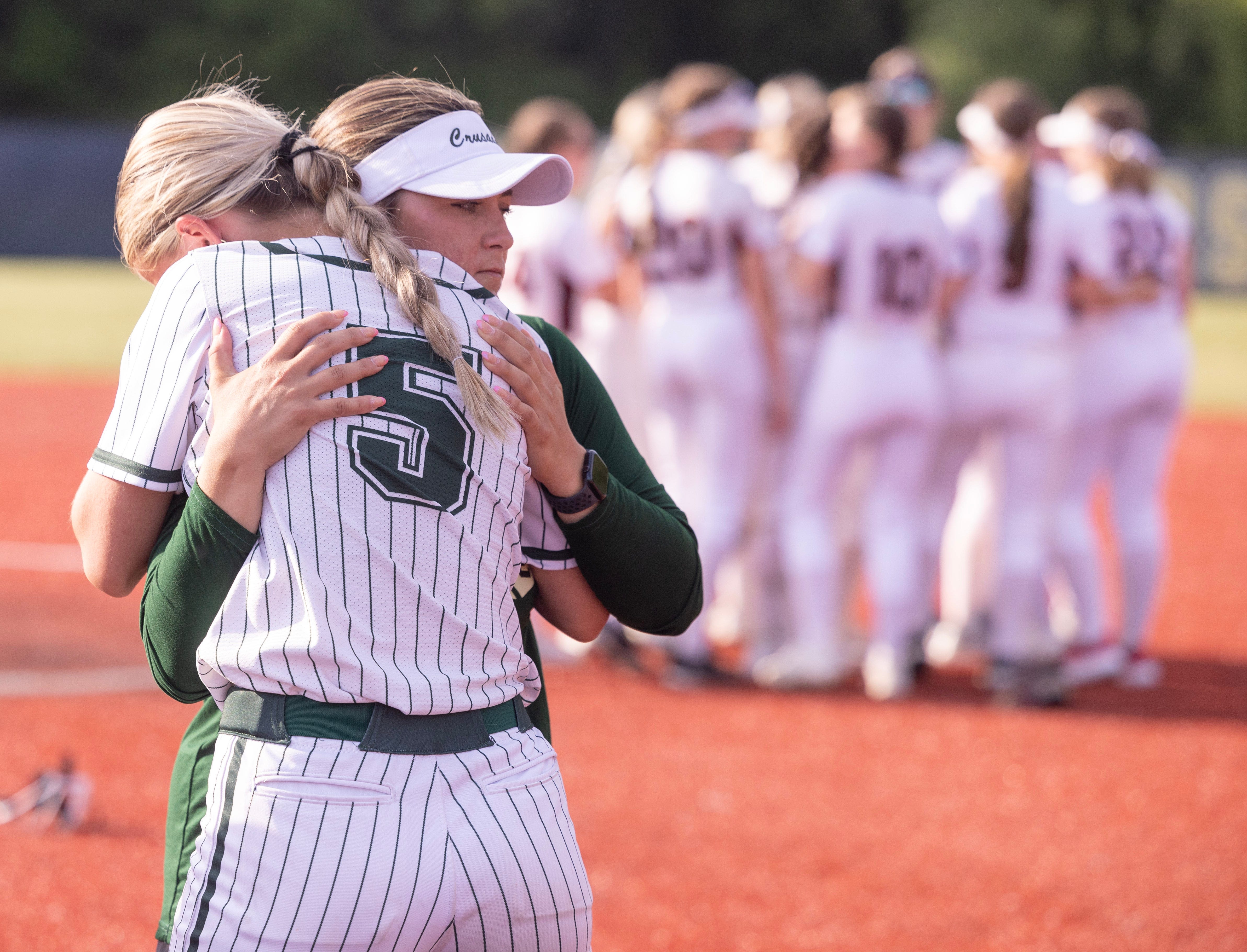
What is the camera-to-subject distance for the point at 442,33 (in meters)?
43.8

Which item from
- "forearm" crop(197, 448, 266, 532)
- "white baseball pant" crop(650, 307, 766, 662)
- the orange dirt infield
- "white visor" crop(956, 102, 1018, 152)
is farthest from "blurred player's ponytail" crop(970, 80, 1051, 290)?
"forearm" crop(197, 448, 266, 532)

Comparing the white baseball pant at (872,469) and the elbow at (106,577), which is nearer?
the elbow at (106,577)

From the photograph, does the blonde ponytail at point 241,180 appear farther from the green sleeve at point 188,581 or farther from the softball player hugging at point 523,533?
the green sleeve at point 188,581

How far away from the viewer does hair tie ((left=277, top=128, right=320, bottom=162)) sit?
5.82 feet

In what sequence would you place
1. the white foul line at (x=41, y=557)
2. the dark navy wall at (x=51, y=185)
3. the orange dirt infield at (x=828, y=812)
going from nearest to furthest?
the orange dirt infield at (x=828, y=812), the white foul line at (x=41, y=557), the dark navy wall at (x=51, y=185)

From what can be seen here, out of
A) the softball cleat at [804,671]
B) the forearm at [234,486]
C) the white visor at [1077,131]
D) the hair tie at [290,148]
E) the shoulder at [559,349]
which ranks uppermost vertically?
the hair tie at [290,148]

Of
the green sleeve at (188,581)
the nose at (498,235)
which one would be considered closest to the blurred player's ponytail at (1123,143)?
the nose at (498,235)

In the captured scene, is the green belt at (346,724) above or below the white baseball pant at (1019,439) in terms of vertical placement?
above

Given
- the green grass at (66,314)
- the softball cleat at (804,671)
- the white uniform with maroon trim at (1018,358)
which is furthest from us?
the green grass at (66,314)

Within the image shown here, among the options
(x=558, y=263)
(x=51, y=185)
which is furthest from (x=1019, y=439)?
(x=51, y=185)

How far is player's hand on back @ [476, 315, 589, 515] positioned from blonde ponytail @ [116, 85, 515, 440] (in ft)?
0.13

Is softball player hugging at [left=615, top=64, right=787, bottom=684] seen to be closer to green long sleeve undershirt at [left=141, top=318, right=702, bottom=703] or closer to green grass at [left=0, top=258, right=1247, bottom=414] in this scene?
green long sleeve undershirt at [left=141, top=318, right=702, bottom=703]

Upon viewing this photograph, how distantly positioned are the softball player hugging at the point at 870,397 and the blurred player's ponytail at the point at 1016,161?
300 millimetres

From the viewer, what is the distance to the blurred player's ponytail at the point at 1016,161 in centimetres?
570
